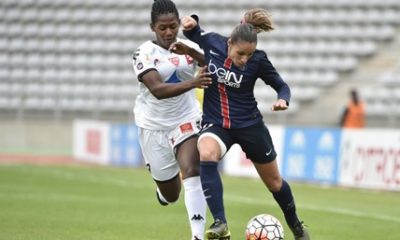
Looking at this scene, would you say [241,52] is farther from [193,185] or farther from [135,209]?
[135,209]

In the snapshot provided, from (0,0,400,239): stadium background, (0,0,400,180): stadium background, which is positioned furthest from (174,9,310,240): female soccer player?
(0,0,400,180): stadium background

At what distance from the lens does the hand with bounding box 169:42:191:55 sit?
28.4 ft

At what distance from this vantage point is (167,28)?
29.2 ft

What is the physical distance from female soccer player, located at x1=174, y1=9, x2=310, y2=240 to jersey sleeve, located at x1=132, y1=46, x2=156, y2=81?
46 centimetres

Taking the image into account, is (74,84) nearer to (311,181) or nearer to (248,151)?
(311,181)

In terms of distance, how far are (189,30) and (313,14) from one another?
864 inches

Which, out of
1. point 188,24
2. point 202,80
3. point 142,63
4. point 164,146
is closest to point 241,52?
point 202,80

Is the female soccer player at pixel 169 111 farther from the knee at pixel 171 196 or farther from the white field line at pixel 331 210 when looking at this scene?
the white field line at pixel 331 210

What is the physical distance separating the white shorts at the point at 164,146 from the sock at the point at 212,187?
754 mm

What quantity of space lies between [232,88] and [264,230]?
4.44 ft

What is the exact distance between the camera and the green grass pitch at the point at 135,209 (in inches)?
405

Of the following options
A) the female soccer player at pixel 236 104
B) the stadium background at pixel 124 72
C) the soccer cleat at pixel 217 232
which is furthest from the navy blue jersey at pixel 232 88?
the stadium background at pixel 124 72

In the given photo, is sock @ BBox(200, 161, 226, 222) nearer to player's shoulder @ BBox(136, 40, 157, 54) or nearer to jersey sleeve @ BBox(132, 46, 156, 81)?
jersey sleeve @ BBox(132, 46, 156, 81)

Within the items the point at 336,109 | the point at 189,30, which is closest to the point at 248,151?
the point at 189,30
